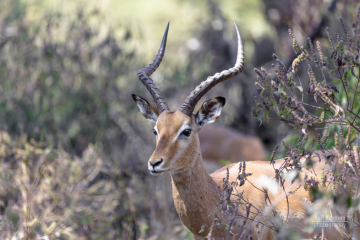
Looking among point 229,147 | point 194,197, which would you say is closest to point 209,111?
point 194,197

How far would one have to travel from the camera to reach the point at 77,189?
5773 millimetres

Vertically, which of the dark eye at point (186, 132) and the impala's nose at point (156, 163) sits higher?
the dark eye at point (186, 132)

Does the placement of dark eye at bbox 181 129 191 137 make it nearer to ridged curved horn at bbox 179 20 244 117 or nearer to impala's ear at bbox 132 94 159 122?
ridged curved horn at bbox 179 20 244 117

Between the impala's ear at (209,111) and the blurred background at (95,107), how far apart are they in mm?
1569

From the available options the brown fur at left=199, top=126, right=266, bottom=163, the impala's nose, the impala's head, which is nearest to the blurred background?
the brown fur at left=199, top=126, right=266, bottom=163

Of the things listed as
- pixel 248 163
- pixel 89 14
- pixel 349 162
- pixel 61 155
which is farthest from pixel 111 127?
pixel 349 162

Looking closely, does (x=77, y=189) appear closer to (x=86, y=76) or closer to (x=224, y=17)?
(x=86, y=76)

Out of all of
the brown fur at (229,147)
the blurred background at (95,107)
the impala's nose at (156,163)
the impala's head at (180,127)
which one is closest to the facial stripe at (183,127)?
the impala's head at (180,127)

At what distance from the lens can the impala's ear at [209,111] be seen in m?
4.52

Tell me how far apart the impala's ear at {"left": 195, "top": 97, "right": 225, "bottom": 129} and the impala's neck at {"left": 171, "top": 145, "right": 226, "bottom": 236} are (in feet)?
1.52

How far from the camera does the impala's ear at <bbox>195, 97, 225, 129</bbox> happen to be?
4.52m

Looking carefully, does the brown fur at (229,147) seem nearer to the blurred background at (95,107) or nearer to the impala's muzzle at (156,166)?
the blurred background at (95,107)

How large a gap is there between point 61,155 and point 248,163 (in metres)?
2.55

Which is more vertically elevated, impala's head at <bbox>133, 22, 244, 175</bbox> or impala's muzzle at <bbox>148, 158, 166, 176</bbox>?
impala's head at <bbox>133, 22, 244, 175</bbox>
